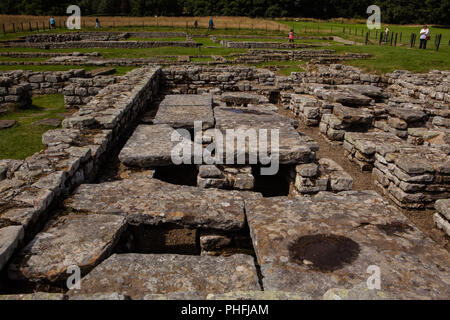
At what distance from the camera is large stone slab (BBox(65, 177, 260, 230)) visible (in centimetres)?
338

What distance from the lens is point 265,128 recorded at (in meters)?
5.82

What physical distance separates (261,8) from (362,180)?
2283 inches

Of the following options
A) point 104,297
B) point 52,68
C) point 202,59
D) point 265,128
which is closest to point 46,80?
point 52,68

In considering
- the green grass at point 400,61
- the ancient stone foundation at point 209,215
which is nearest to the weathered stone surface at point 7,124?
the ancient stone foundation at point 209,215

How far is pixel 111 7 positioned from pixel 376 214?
74.9 meters

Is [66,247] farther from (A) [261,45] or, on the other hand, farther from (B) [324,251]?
(A) [261,45]

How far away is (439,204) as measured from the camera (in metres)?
4.61

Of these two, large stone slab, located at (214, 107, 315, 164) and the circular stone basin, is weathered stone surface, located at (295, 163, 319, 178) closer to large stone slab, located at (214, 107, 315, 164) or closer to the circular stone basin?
large stone slab, located at (214, 107, 315, 164)

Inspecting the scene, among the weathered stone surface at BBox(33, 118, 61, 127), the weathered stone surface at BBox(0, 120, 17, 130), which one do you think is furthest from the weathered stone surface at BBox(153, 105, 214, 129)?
the weathered stone surface at BBox(0, 120, 17, 130)

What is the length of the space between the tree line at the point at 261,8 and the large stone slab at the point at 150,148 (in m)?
57.2

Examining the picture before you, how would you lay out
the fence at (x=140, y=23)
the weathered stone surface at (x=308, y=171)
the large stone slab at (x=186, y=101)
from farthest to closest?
the fence at (x=140, y=23), the large stone slab at (x=186, y=101), the weathered stone surface at (x=308, y=171)

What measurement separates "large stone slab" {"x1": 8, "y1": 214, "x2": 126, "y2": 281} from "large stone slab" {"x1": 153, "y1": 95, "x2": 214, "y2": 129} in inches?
126

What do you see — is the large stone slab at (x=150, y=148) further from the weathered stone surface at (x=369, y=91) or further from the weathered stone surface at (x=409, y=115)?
the weathered stone surface at (x=369, y=91)

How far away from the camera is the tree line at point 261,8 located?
52938 mm
